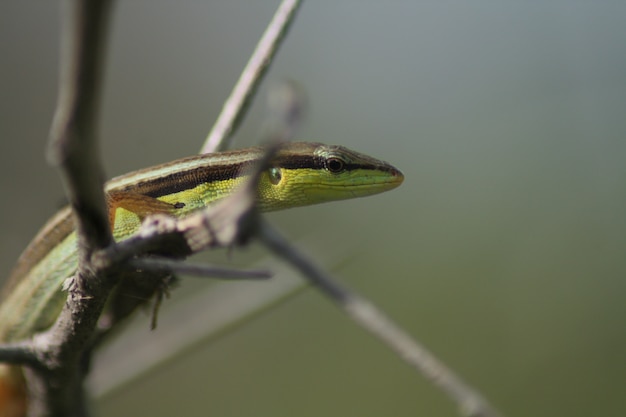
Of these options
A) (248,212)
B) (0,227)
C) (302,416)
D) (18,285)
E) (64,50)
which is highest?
(64,50)

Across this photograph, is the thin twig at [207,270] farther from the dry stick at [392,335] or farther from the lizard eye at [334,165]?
the lizard eye at [334,165]

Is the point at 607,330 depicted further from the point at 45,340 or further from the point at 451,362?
the point at 45,340

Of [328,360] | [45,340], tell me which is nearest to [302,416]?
[328,360]

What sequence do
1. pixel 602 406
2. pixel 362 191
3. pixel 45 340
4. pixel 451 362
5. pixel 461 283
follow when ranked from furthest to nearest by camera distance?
1. pixel 461 283
2. pixel 451 362
3. pixel 602 406
4. pixel 362 191
5. pixel 45 340

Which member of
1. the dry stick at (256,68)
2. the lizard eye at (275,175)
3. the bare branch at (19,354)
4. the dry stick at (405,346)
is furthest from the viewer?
the lizard eye at (275,175)

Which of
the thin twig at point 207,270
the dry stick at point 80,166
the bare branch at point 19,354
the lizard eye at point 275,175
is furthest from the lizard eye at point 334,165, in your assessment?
the thin twig at point 207,270

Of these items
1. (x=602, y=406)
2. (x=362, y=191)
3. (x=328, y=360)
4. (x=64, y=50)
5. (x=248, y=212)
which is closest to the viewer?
(x=64, y=50)
